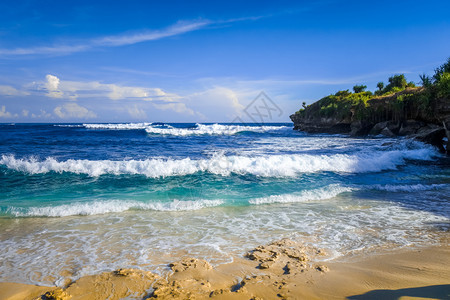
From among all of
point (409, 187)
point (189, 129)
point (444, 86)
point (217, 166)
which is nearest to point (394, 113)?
point (444, 86)

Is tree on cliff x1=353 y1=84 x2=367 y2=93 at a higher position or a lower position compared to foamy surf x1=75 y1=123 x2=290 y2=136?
higher

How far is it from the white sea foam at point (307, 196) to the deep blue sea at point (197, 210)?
3 cm

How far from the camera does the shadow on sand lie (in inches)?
113

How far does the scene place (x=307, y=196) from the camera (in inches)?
306

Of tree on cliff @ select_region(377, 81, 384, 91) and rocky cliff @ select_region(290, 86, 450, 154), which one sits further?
tree on cliff @ select_region(377, 81, 384, 91)

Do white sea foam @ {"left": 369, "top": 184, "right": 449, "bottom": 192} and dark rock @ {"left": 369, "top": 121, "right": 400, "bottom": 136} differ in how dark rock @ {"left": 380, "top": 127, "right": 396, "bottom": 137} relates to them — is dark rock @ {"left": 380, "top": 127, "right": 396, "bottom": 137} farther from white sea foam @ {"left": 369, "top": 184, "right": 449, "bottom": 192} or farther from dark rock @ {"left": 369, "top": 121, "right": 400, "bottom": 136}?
white sea foam @ {"left": 369, "top": 184, "right": 449, "bottom": 192}

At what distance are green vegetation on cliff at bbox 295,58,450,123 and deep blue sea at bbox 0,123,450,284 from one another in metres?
8.47

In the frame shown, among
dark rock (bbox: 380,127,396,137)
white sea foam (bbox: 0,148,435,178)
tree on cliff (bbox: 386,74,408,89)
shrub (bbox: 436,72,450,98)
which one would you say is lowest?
white sea foam (bbox: 0,148,435,178)

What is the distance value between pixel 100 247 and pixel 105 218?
171 centimetres

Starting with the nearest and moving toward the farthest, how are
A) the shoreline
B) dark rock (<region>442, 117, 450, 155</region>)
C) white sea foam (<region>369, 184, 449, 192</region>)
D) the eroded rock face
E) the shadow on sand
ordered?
the shadow on sand, the shoreline, white sea foam (<region>369, 184, 449, 192</region>), dark rock (<region>442, 117, 450, 155</region>), the eroded rock face

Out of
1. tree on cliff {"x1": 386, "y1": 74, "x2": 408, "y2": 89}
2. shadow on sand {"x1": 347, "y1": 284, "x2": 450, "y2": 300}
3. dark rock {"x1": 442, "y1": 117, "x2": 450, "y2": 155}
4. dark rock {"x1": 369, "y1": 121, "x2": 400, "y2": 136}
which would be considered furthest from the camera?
tree on cliff {"x1": 386, "y1": 74, "x2": 408, "y2": 89}

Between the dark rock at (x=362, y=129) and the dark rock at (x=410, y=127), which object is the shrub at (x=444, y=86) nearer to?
the dark rock at (x=410, y=127)

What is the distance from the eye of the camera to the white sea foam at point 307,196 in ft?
24.3

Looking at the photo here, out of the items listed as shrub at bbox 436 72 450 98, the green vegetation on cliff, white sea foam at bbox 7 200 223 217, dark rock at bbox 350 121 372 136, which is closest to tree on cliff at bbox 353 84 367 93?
the green vegetation on cliff
